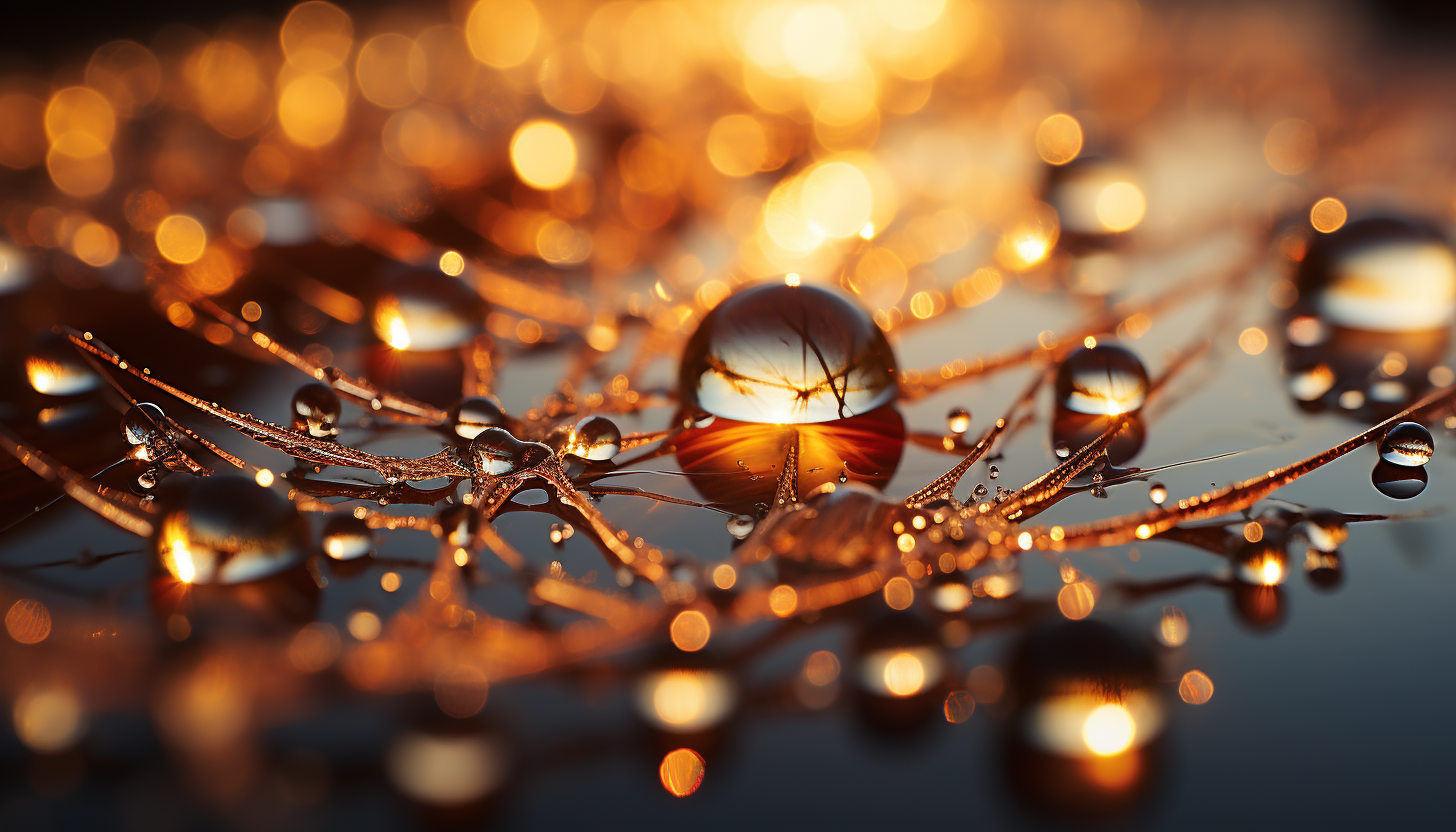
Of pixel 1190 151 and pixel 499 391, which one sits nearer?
pixel 499 391

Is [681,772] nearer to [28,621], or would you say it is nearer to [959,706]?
[959,706]

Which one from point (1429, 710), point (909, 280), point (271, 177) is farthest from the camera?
point (271, 177)

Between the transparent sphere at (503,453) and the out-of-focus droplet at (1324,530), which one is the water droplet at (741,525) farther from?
the out-of-focus droplet at (1324,530)

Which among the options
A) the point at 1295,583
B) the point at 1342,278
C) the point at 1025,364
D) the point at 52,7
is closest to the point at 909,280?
the point at 1025,364

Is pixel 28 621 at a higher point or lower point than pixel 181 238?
lower

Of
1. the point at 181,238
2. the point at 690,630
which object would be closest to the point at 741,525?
the point at 690,630

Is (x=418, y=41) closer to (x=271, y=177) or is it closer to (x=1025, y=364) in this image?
(x=271, y=177)

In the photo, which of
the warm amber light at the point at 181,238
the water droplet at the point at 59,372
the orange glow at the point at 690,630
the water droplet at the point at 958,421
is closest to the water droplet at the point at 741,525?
the orange glow at the point at 690,630
